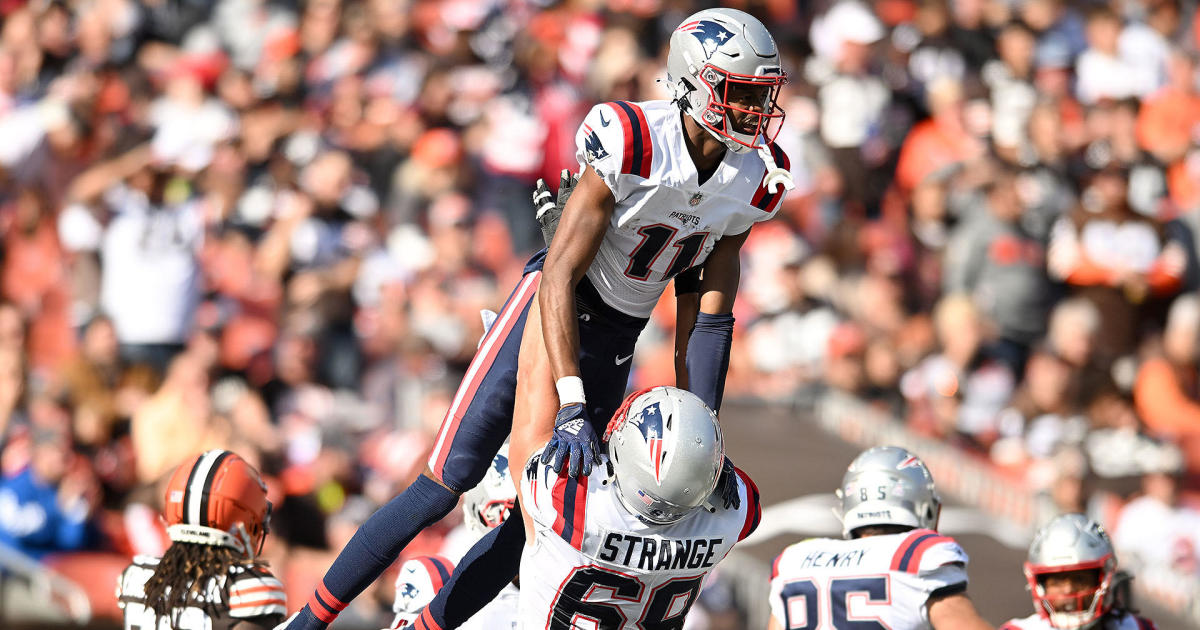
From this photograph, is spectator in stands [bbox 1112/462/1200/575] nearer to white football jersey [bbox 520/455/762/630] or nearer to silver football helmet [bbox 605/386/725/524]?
white football jersey [bbox 520/455/762/630]

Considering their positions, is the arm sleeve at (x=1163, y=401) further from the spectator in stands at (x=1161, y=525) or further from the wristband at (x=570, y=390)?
the wristband at (x=570, y=390)

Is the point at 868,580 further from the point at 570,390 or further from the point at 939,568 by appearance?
the point at 570,390

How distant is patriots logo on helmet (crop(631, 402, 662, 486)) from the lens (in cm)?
459

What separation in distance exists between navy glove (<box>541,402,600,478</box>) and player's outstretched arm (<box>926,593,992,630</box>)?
64.7 inches

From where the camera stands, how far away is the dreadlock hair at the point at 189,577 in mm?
5523

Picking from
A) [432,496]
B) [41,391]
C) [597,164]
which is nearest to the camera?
[597,164]

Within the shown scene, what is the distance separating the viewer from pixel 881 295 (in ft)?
39.1

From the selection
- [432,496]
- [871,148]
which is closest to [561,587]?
[432,496]

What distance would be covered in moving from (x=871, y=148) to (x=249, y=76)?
18.6 feet

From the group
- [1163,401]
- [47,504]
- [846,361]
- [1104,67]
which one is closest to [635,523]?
[47,504]

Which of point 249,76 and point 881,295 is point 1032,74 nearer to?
point 881,295

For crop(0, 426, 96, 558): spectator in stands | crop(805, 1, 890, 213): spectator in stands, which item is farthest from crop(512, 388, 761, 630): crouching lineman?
crop(805, 1, 890, 213): spectator in stands

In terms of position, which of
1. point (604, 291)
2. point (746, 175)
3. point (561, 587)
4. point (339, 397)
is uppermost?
point (746, 175)

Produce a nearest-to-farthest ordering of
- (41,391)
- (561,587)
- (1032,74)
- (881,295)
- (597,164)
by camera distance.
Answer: (561,587), (597,164), (41,391), (881,295), (1032,74)
